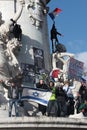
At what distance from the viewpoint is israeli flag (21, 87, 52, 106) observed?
23.0 meters

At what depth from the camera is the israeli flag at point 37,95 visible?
23.0 meters

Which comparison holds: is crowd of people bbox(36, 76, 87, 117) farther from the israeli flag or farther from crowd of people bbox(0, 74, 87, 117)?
the israeli flag

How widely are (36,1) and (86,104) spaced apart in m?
8.64

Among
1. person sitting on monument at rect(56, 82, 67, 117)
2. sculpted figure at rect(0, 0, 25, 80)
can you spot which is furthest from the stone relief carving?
person sitting on monument at rect(56, 82, 67, 117)

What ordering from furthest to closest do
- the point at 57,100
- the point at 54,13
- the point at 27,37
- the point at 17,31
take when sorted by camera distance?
the point at 54,13 → the point at 27,37 → the point at 17,31 → the point at 57,100

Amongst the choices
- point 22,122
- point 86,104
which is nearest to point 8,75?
point 86,104

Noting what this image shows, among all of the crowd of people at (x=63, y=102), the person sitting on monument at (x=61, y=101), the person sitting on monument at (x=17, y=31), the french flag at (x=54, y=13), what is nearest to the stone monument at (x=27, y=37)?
the person sitting on monument at (x=17, y=31)

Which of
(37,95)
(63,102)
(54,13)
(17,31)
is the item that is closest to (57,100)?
(63,102)

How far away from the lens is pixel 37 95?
912 inches

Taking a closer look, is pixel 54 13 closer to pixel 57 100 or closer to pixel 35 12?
pixel 35 12

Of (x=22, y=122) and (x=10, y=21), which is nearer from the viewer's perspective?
(x=22, y=122)

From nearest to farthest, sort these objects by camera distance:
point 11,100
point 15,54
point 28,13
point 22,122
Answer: point 22,122, point 11,100, point 15,54, point 28,13

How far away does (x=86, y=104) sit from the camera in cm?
2247

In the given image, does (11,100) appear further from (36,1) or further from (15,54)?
(36,1)
